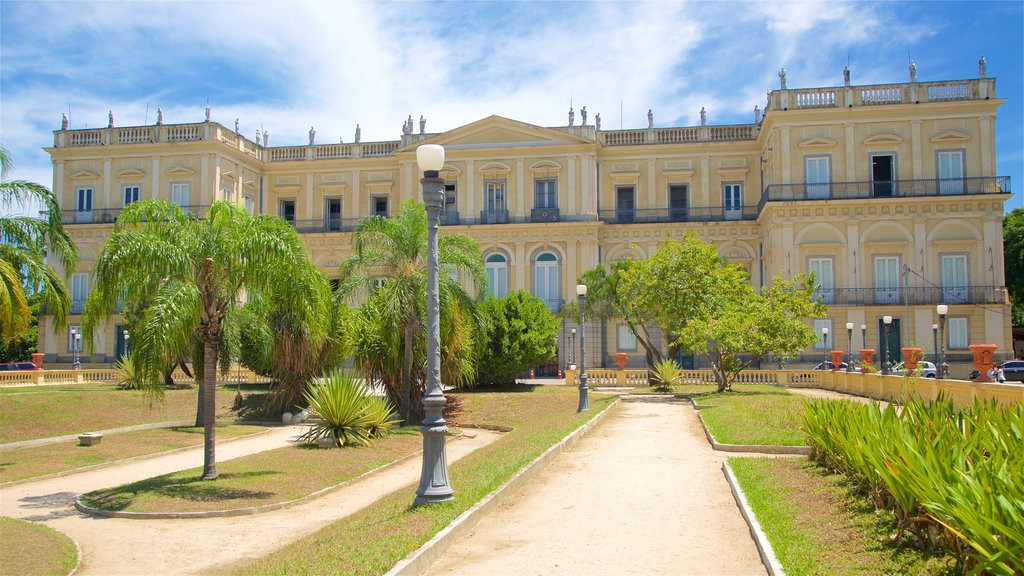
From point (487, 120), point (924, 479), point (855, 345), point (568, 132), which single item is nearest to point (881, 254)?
point (855, 345)

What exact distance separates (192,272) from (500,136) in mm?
31317

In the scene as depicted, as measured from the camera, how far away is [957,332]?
36812mm

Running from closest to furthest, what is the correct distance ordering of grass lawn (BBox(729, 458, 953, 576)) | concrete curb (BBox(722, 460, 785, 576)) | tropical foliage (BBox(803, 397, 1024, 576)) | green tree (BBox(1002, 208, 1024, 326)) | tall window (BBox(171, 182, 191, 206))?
tropical foliage (BBox(803, 397, 1024, 576)) < grass lawn (BBox(729, 458, 953, 576)) < concrete curb (BBox(722, 460, 785, 576)) < tall window (BBox(171, 182, 191, 206)) < green tree (BBox(1002, 208, 1024, 326))

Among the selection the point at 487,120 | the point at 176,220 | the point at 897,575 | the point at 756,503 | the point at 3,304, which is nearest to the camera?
the point at 897,575

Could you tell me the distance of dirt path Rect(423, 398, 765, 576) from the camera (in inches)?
279

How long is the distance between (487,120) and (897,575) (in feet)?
130

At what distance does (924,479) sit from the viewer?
19.2ft

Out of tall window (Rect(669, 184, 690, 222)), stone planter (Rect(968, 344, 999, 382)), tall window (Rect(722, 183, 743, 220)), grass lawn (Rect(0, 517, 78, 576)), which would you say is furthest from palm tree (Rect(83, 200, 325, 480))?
tall window (Rect(722, 183, 743, 220))

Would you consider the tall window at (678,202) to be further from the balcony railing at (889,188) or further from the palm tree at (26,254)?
the palm tree at (26,254)

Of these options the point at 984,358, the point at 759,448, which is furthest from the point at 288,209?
the point at 759,448

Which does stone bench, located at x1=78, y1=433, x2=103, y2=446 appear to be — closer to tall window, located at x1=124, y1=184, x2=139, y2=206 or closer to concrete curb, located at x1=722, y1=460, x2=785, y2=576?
concrete curb, located at x1=722, y1=460, x2=785, y2=576

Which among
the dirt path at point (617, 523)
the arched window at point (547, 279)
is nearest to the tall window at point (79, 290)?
the arched window at point (547, 279)

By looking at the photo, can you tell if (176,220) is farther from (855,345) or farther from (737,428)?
(855,345)

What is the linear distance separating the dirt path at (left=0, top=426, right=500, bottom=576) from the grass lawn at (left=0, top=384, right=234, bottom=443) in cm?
441
